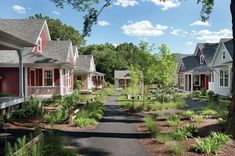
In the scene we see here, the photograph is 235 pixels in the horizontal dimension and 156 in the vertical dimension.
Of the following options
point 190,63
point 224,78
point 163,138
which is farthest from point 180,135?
point 190,63

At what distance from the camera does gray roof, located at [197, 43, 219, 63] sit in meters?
49.3

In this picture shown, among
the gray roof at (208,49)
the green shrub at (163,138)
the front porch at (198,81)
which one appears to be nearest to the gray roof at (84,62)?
the front porch at (198,81)

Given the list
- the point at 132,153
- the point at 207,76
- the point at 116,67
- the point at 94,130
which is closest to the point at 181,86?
the point at 207,76

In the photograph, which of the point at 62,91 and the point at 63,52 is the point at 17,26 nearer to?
the point at 63,52

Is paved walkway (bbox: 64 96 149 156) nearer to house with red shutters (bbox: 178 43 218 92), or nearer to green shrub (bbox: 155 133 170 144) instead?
green shrub (bbox: 155 133 170 144)

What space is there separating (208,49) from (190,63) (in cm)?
467

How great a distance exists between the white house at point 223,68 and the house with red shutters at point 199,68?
27.7ft

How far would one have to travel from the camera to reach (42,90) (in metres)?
32.1

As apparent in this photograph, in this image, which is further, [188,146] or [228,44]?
[228,44]

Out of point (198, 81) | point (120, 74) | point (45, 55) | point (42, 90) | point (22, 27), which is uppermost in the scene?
point (22, 27)

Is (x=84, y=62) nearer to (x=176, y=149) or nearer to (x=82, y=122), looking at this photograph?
(x=82, y=122)

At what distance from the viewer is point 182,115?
18.8 metres

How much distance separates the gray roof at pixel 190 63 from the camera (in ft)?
176

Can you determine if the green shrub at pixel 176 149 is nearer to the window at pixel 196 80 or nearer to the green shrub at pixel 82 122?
the green shrub at pixel 82 122
